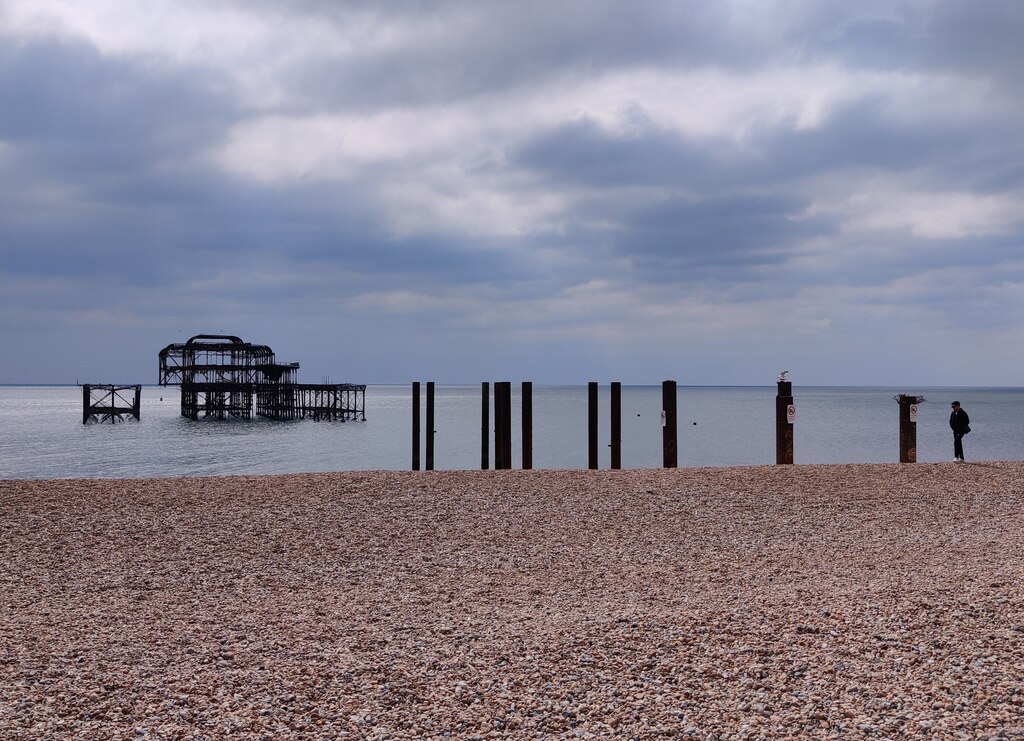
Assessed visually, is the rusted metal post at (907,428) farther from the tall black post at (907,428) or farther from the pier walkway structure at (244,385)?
the pier walkway structure at (244,385)

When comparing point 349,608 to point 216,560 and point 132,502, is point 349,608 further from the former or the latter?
point 132,502

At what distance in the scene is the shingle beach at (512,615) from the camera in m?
4.91

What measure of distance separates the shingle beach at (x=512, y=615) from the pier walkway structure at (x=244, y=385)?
6077cm

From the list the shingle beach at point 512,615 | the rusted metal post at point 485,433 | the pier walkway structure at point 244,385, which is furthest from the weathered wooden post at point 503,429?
the pier walkway structure at point 244,385

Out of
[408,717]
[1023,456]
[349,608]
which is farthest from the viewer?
[1023,456]

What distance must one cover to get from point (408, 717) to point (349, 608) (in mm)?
2552

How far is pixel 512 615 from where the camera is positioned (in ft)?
22.7

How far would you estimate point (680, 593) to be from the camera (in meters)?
7.49

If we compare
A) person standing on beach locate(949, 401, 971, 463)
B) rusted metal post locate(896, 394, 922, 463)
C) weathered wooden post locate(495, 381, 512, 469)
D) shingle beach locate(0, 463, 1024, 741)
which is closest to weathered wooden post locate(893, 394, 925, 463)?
rusted metal post locate(896, 394, 922, 463)

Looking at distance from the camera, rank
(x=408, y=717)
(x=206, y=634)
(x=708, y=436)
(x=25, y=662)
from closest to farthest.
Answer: (x=408, y=717) < (x=25, y=662) < (x=206, y=634) < (x=708, y=436)

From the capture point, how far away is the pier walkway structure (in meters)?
72.2

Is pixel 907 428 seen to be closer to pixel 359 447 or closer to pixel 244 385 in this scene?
pixel 359 447

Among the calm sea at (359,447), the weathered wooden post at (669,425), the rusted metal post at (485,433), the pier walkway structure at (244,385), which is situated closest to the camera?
the weathered wooden post at (669,425)

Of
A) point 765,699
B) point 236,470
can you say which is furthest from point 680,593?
point 236,470
